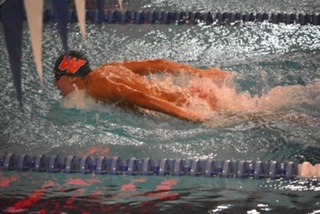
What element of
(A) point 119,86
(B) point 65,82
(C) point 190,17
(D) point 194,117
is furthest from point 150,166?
(C) point 190,17

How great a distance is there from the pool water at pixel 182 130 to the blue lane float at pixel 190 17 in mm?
196

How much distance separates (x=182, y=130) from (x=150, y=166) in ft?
1.44

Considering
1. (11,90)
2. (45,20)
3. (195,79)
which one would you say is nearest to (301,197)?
(195,79)

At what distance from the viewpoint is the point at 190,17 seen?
17.3 ft

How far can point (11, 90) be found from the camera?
4059 mm

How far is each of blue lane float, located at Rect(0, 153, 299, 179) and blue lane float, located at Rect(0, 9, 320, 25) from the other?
2289mm

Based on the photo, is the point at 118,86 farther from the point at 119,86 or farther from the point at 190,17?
the point at 190,17

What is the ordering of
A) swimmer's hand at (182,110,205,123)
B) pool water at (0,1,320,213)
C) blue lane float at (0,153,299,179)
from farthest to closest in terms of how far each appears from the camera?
1. swimmer's hand at (182,110,205,123)
2. blue lane float at (0,153,299,179)
3. pool water at (0,1,320,213)

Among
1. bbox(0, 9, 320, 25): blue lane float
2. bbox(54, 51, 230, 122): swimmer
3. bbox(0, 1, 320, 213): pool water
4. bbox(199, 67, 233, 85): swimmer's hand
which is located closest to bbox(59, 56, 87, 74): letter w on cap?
bbox(54, 51, 230, 122): swimmer

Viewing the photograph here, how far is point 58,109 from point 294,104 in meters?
1.34

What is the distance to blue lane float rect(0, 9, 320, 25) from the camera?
5.14 meters

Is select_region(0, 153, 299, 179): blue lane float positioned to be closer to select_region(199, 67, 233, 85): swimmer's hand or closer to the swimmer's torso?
the swimmer's torso

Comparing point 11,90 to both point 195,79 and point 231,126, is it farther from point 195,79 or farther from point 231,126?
point 231,126

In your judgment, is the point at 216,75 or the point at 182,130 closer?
the point at 182,130
